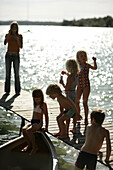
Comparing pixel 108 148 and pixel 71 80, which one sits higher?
pixel 71 80

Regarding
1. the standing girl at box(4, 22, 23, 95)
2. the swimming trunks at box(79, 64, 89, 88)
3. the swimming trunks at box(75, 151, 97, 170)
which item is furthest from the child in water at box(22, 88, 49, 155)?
the standing girl at box(4, 22, 23, 95)

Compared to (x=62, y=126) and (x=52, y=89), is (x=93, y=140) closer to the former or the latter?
(x=52, y=89)

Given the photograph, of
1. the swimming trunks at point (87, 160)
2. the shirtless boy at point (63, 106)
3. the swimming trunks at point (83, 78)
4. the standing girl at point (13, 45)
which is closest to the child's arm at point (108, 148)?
the swimming trunks at point (87, 160)

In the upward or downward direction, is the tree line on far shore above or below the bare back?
above

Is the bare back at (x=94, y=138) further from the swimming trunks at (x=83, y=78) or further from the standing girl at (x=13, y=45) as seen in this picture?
the standing girl at (x=13, y=45)

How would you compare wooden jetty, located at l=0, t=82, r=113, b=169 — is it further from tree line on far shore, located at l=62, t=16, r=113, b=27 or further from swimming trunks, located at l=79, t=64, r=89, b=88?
tree line on far shore, located at l=62, t=16, r=113, b=27

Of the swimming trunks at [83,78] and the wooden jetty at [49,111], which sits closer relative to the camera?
the wooden jetty at [49,111]

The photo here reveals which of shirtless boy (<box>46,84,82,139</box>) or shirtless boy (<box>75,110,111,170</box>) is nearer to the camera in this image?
shirtless boy (<box>75,110,111,170</box>)

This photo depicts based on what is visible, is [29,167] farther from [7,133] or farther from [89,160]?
[7,133]

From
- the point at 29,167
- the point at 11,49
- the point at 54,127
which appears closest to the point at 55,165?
the point at 29,167

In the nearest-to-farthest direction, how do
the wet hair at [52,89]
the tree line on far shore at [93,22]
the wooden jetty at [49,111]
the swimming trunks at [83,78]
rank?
the wet hair at [52,89], the wooden jetty at [49,111], the swimming trunks at [83,78], the tree line on far shore at [93,22]

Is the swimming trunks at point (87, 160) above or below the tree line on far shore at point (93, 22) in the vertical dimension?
below

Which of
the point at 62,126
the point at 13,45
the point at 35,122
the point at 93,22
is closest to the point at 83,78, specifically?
the point at 62,126

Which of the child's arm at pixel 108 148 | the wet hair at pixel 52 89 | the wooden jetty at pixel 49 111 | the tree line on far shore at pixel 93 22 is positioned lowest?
the wooden jetty at pixel 49 111
